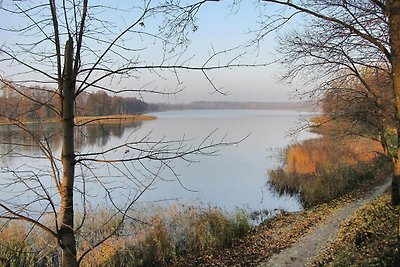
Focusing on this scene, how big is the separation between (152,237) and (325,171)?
475 inches

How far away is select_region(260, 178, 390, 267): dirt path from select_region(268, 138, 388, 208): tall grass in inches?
176

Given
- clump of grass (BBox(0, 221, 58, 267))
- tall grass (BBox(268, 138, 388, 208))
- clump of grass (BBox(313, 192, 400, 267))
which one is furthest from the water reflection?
tall grass (BBox(268, 138, 388, 208))

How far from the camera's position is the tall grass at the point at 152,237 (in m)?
8.76

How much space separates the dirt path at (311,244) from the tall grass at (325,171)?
176 inches

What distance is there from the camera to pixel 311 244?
30.1 ft

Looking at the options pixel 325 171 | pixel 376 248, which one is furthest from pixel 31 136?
pixel 325 171

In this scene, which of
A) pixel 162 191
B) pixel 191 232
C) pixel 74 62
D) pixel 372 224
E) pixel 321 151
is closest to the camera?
pixel 74 62

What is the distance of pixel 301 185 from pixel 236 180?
3443 millimetres

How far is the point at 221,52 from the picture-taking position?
8.77ft

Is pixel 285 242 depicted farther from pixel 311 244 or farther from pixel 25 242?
pixel 25 242

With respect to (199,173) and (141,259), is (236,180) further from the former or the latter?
(141,259)

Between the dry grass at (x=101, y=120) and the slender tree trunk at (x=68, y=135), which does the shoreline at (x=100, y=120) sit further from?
the slender tree trunk at (x=68, y=135)

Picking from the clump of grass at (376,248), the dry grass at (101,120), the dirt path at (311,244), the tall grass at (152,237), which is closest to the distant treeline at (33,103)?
the dry grass at (101,120)

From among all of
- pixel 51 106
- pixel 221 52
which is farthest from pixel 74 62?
pixel 221 52
